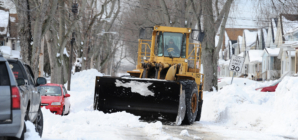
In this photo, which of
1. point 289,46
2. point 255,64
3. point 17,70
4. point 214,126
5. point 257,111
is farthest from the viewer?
point 255,64

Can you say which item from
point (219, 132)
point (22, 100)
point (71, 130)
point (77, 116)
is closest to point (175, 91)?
point (219, 132)

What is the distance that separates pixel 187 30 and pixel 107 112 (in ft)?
14.0

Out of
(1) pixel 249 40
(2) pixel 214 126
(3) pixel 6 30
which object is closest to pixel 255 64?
(1) pixel 249 40

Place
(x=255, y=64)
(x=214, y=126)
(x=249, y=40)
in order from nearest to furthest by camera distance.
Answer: (x=214, y=126) → (x=255, y=64) → (x=249, y=40)

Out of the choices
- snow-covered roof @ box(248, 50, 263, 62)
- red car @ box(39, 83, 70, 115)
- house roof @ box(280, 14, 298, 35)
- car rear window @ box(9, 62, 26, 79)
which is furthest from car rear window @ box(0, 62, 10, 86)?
snow-covered roof @ box(248, 50, 263, 62)

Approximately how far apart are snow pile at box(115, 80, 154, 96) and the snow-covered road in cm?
89

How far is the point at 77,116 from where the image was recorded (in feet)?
37.4

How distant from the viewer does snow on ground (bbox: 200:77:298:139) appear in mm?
10584

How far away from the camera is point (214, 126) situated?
12.1 m

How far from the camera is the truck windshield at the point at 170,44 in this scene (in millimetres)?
14305

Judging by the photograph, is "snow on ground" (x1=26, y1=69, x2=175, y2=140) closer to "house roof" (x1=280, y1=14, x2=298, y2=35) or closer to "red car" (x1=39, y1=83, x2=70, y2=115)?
"red car" (x1=39, y1=83, x2=70, y2=115)

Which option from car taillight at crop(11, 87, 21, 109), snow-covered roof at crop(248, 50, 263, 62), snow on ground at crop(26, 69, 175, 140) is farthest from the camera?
snow-covered roof at crop(248, 50, 263, 62)

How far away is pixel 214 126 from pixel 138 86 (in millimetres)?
2501

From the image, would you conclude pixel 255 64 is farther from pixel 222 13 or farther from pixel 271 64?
pixel 222 13
